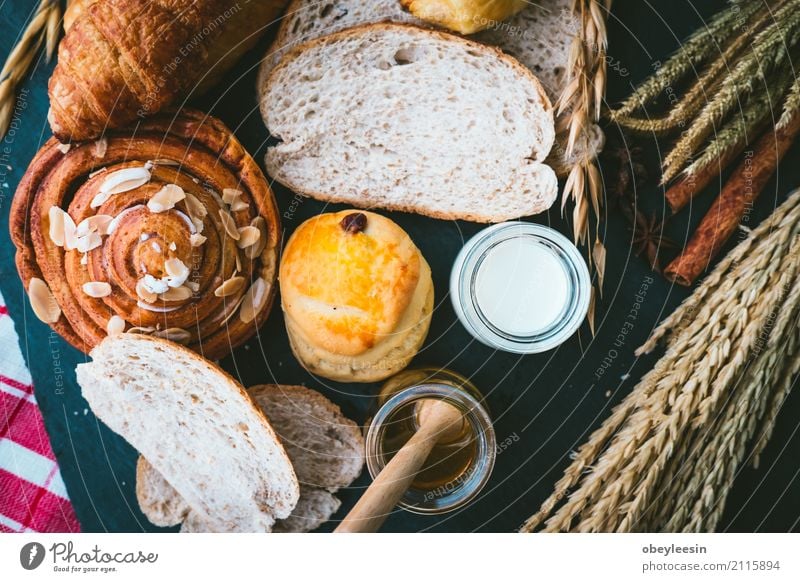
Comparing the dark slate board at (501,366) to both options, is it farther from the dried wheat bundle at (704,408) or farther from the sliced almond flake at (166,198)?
the sliced almond flake at (166,198)

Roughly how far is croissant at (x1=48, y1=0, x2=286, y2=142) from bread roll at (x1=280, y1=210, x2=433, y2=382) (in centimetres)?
28

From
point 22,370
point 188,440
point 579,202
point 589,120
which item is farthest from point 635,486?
point 22,370

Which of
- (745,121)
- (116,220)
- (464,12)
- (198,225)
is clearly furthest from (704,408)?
(116,220)

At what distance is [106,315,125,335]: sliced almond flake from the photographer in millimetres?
830

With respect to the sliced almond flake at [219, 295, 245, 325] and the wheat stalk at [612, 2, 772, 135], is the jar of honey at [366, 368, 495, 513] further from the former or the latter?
the wheat stalk at [612, 2, 772, 135]

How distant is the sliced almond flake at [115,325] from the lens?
0.83 m

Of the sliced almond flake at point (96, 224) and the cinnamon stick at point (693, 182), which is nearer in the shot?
the sliced almond flake at point (96, 224)

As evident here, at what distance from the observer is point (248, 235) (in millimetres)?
862

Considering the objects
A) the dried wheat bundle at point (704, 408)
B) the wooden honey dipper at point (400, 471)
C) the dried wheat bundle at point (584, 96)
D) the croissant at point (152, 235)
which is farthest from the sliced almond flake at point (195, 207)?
the dried wheat bundle at point (704, 408)

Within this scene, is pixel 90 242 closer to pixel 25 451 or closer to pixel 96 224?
pixel 96 224

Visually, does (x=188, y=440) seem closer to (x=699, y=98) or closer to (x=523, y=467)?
(x=523, y=467)

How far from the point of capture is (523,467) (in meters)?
0.96

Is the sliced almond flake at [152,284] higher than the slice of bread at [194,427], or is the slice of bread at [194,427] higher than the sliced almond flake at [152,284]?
the sliced almond flake at [152,284]

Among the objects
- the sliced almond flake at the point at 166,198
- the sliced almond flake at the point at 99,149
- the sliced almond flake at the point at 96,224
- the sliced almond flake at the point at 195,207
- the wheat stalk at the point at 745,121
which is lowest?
the sliced almond flake at the point at 96,224
